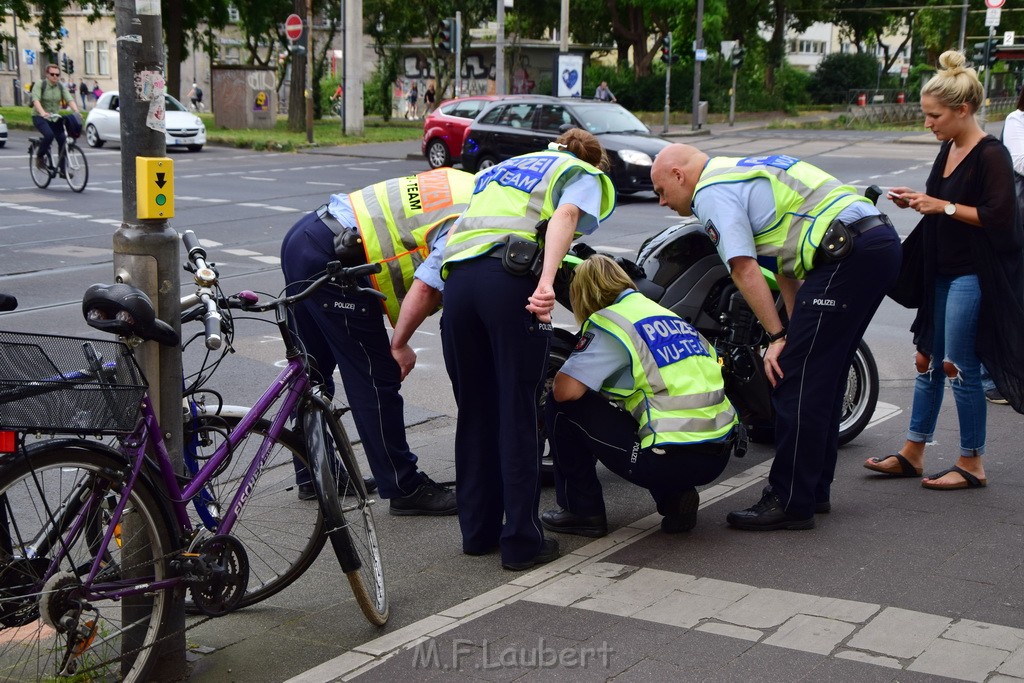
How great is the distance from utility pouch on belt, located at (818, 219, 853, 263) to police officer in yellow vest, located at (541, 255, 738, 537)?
1.99 ft

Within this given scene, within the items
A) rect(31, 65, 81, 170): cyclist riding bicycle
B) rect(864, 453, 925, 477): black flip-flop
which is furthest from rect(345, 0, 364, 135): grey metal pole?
rect(864, 453, 925, 477): black flip-flop

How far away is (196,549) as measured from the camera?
356 centimetres

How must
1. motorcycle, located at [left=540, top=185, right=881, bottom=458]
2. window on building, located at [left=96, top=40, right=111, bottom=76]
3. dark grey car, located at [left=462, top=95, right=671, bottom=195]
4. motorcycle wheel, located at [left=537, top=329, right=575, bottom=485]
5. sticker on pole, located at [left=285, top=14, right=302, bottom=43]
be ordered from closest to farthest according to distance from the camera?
1. motorcycle wheel, located at [left=537, top=329, right=575, bottom=485]
2. motorcycle, located at [left=540, top=185, right=881, bottom=458]
3. dark grey car, located at [left=462, top=95, right=671, bottom=195]
4. sticker on pole, located at [left=285, top=14, right=302, bottom=43]
5. window on building, located at [left=96, top=40, right=111, bottom=76]

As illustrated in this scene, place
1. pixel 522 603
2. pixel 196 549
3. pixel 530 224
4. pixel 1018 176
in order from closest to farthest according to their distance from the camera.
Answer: pixel 196 549 < pixel 522 603 < pixel 530 224 < pixel 1018 176

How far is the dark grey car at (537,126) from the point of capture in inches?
792

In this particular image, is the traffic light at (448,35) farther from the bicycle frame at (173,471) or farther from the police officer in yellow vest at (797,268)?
the bicycle frame at (173,471)

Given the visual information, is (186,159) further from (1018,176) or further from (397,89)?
(397,89)

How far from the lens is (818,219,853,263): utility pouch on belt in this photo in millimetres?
4652

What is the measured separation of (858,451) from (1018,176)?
6.68 feet

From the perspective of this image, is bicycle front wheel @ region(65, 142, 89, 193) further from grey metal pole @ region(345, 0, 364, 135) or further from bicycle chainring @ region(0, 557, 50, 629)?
bicycle chainring @ region(0, 557, 50, 629)

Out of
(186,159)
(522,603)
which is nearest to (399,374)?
→ (522,603)

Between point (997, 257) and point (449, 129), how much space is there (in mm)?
19768

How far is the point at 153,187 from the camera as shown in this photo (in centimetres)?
352

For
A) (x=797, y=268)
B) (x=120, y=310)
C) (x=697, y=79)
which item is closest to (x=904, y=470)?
(x=797, y=268)
